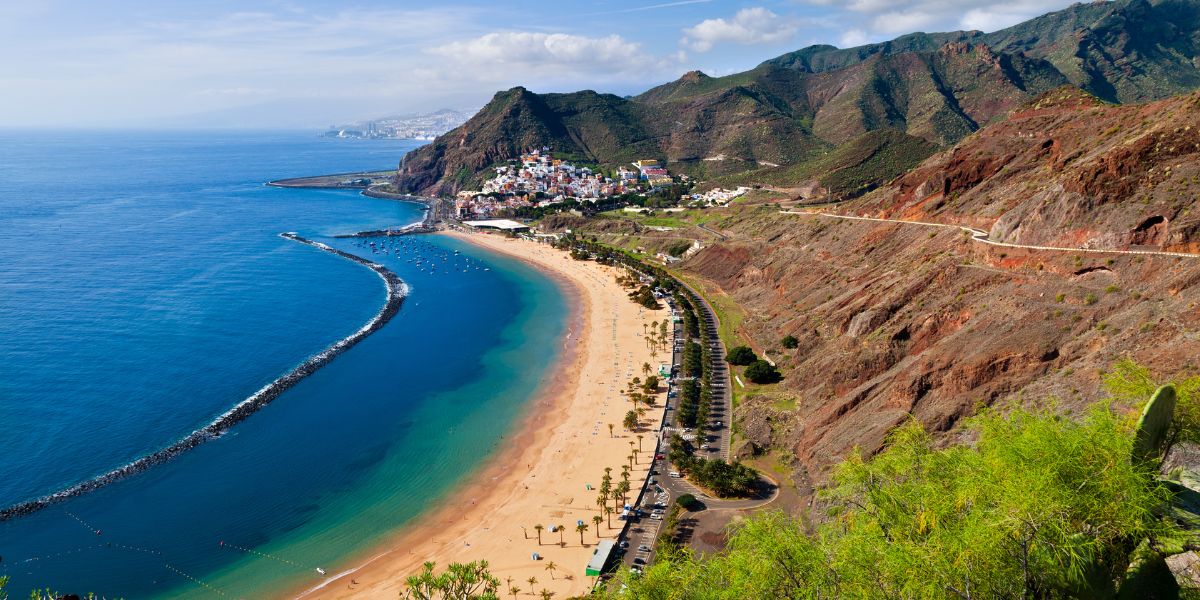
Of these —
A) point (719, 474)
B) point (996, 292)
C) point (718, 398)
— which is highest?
point (996, 292)

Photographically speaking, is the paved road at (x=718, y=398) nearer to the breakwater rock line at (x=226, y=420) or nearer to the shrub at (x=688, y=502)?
the shrub at (x=688, y=502)

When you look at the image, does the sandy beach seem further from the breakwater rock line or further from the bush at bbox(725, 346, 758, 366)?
the breakwater rock line

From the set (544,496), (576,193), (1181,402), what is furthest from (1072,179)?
(576,193)

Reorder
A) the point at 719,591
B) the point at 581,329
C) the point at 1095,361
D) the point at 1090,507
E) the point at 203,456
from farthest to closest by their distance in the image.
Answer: the point at 581,329, the point at 203,456, the point at 1095,361, the point at 719,591, the point at 1090,507

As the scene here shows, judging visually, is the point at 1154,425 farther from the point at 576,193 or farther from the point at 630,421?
the point at 576,193

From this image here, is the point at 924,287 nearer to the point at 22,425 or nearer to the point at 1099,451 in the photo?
the point at 1099,451

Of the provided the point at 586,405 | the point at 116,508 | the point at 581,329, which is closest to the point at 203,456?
the point at 116,508

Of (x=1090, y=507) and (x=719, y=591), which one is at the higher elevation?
(x=1090, y=507)
